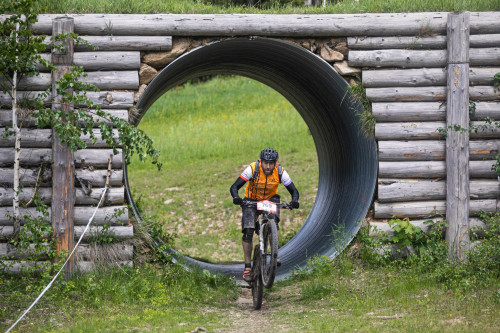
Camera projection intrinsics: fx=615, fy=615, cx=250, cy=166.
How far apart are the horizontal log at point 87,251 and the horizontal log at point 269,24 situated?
10.1 feet

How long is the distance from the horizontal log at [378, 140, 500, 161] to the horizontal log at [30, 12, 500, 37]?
171 cm

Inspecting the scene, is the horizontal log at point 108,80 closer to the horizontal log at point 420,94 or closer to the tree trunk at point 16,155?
the tree trunk at point 16,155

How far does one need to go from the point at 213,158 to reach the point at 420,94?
569 inches

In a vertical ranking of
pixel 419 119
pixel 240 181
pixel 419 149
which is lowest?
pixel 240 181

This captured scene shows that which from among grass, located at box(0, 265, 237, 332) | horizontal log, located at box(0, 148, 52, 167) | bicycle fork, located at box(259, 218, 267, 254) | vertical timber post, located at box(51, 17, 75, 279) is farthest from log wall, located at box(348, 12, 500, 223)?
horizontal log, located at box(0, 148, 52, 167)

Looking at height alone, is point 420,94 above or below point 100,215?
above

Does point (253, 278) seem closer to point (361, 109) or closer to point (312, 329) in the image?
point (312, 329)

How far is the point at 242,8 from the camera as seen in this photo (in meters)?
10.0

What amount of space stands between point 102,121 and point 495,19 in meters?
6.19

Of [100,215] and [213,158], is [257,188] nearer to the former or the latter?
[100,215]

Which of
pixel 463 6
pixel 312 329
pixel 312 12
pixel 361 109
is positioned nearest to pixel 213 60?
pixel 312 12

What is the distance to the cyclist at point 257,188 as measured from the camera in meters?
8.45

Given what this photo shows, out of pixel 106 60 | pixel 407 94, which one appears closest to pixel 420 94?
pixel 407 94

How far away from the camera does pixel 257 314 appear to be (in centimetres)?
809
